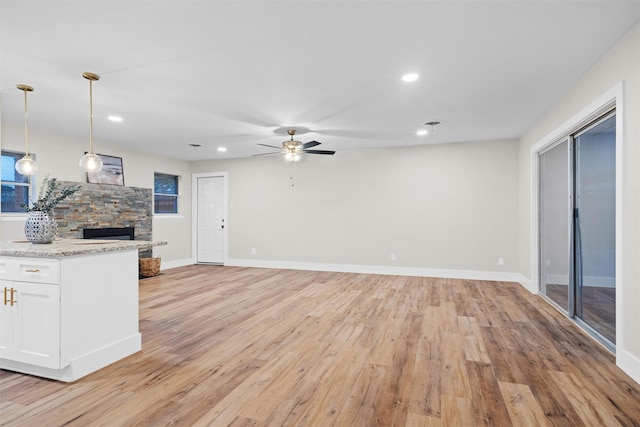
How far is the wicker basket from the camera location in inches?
248

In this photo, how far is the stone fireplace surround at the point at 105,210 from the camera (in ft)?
18.0

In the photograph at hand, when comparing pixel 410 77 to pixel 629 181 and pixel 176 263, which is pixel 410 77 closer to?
pixel 629 181

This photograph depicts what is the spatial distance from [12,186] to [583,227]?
7394 millimetres

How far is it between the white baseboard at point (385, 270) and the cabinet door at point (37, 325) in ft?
16.9

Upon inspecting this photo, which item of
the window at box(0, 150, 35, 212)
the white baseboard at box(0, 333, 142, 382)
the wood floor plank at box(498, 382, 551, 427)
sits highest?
the window at box(0, 150, 35, 212)

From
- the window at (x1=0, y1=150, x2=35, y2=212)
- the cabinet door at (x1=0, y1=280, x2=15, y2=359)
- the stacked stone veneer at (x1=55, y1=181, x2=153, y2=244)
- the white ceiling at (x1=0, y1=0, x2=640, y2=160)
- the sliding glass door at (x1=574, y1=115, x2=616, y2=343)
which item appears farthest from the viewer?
the stacked stone veneer at (x1=55, y1=181, x2=153, y2=244)

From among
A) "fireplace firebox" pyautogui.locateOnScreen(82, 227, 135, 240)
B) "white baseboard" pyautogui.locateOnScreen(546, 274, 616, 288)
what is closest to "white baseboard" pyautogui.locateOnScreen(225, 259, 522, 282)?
"white baseboard" pyautogui.locateOnScreen(546, 274, 616, 288)

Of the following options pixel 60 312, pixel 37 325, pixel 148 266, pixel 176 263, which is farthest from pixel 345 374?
pixel 176 263

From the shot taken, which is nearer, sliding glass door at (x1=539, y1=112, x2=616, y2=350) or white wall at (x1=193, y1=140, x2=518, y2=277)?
sliding glass door at (x1=539, y1=112, x2=616, y2=350)

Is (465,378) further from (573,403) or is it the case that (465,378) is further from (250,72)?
(250,72)

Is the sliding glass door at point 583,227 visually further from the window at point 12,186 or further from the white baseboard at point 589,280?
the window at point 12,186

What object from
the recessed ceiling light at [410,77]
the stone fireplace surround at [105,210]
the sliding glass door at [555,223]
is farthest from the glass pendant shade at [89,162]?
the sliding glass door at [555,223]

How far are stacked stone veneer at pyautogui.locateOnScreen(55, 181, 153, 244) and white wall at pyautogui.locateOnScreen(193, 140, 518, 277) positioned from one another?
1.79 metres

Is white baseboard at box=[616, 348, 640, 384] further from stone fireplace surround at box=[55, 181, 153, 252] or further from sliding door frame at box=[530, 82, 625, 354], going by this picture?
stone fireplace surround at box=[55, 181, 153, 252]
